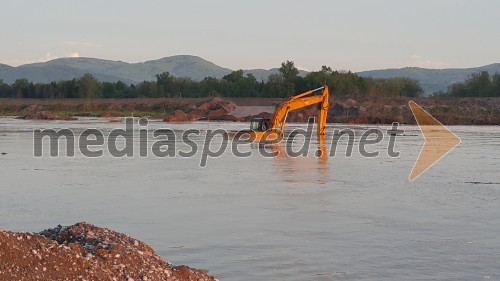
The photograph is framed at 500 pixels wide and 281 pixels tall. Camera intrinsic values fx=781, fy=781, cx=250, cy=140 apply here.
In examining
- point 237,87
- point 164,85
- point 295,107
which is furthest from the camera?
point 164,85

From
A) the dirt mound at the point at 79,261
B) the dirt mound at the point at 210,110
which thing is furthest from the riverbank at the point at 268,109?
the dirt mound at the point at 79,261

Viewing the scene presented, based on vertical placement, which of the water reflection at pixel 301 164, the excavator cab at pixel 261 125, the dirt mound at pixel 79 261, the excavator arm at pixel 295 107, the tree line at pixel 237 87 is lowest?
the water reflection at pixel 301 164

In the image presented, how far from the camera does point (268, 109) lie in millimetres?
89062

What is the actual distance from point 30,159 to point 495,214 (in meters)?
17.7

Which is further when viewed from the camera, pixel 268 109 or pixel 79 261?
pixel 268 109

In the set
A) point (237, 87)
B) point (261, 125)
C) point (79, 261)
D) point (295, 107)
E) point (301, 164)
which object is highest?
point (237, 87)

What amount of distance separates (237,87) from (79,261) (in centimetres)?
11416

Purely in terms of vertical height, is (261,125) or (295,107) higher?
(295,107)

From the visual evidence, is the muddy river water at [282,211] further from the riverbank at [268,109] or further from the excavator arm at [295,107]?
the riverbank at [268,109]

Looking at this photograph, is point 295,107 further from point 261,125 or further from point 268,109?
point 268,109

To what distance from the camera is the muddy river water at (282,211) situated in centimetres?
1164

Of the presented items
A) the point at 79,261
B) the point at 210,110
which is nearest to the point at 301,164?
the point at 79,261

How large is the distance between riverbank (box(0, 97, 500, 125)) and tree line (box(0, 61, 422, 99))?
1018cm

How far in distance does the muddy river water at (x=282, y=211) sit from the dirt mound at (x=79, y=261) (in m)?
1.88
